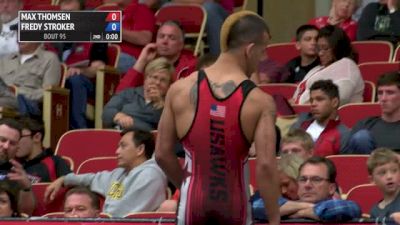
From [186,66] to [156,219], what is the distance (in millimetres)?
3684

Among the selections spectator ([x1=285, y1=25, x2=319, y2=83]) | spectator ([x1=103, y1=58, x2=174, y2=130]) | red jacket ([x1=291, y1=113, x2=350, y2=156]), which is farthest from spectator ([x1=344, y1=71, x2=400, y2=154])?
spectator ([x1=285, y1=25, x2=319, y2=83])

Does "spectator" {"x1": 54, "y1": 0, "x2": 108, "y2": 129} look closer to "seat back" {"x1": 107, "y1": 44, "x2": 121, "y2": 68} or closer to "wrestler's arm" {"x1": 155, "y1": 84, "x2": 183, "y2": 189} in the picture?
"seat back" {"x1": 107, "y1": 44, "x2": 121, "y2": 68}

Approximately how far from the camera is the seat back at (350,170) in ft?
32.1

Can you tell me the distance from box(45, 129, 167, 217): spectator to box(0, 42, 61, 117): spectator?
89.3 inches

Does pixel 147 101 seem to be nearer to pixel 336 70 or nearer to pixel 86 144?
pixel 86 144

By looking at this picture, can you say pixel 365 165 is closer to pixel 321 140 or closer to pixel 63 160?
pixel 321 140

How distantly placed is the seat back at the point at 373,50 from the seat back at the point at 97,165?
105 inches

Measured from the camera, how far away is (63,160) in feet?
35.3

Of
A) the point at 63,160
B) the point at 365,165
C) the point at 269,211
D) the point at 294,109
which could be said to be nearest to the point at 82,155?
the point at 63,160

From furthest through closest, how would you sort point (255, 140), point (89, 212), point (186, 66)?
point (186, 66) < point (89, 212) < point (255, 140)

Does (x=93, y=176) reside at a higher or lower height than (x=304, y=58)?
lower

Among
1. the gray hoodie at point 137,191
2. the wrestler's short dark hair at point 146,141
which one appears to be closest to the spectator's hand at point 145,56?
the wrestler's short dark hair at point 146,141

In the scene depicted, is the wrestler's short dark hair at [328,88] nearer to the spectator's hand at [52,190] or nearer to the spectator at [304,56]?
the spectator at [304,56]

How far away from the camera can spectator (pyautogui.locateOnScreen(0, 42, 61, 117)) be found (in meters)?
12.3
